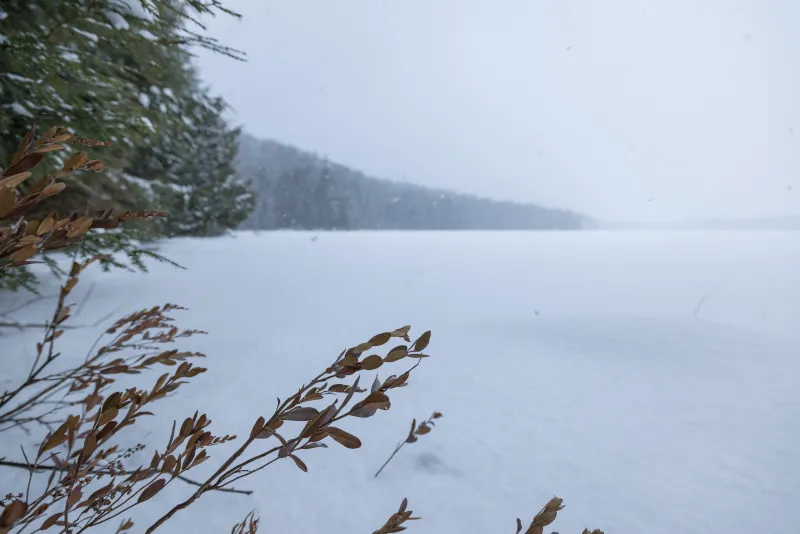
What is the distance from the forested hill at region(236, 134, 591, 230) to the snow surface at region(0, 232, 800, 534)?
2834 centimetres

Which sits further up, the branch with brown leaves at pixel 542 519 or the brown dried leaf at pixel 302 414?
the brown dried leaf at pixel 302 414

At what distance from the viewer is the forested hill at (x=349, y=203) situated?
44.7m

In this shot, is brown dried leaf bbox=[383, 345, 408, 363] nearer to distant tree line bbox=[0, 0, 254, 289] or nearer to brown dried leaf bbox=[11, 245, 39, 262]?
brown dried leaf bbox=[11, 245, 39, 262]

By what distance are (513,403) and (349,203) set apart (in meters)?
48.2

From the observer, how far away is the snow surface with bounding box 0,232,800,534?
195 cm

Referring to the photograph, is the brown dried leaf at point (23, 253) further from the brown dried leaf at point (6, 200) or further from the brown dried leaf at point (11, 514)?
the brown dried leaf at point (11, 514)

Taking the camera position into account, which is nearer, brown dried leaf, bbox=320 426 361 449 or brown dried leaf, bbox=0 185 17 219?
brown dried leaf, bbox=0 185 17 219

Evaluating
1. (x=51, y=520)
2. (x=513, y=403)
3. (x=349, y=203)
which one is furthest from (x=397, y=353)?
(x=349, y=203)

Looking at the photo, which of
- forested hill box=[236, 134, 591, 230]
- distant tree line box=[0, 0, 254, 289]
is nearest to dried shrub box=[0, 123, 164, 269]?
distant tree line box=[0, 0, 254, 289]

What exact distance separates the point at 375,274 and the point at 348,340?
4271mm

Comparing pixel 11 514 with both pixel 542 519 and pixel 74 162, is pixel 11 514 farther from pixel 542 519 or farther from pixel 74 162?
pixel 542 519

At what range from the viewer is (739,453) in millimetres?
2504

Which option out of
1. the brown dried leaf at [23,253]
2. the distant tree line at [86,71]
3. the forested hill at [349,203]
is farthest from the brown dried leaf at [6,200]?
the forested hill at [349,203]

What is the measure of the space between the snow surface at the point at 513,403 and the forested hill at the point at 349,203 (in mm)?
28336
